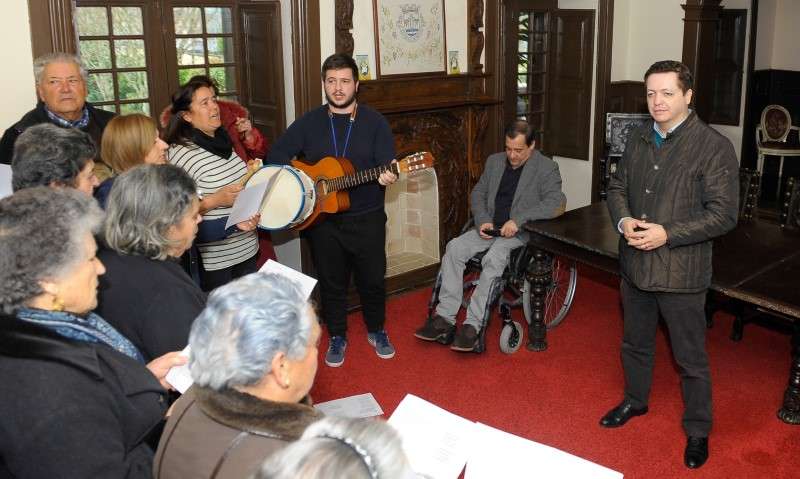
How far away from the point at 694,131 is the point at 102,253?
223cm

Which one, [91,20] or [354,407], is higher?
→ [91,20]

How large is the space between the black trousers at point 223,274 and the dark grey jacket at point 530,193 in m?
1.44

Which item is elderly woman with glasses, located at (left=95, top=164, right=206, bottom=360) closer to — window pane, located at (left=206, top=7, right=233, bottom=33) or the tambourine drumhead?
the tambourine drumhead

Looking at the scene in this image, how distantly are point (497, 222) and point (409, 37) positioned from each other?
4.87 ft

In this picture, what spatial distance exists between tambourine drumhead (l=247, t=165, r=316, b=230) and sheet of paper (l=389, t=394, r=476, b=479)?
1.91m

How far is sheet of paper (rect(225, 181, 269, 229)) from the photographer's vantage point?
10.7 ft

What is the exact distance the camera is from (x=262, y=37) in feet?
15.6

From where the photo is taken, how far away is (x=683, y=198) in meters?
2.99

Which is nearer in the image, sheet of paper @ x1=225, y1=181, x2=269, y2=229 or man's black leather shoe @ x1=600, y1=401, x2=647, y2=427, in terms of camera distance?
sheet of paper @ x1=225, y1=181, x2=269, y2=229

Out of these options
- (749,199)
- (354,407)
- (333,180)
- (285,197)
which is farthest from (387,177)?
(749,199)

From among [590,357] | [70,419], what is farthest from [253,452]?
[590,357]

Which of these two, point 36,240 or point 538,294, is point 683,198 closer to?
point 538,294

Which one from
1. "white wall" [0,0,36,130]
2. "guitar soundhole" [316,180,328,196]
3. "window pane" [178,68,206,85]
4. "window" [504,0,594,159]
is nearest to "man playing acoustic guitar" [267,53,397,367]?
"guitar soundhole" [316,180,328,196]

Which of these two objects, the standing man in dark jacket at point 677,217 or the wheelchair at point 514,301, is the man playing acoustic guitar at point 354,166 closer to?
the wheelchair at point 514,301
